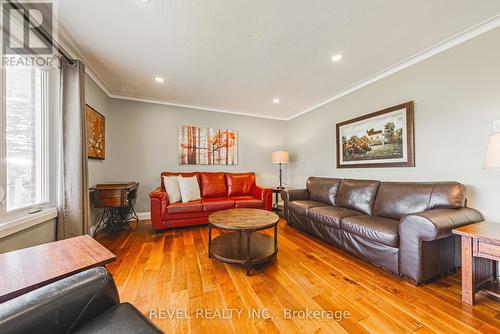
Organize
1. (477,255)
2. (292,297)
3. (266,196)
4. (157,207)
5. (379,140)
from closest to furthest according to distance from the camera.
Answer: (477,255)
(292,297)
(379,140)
(157,207)
(266,196)

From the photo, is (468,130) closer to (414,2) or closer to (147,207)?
(414,2)

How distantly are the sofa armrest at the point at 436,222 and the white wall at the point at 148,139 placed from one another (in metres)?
3.25

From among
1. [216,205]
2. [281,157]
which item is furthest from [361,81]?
[216,205]

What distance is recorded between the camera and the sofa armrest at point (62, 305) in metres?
0.60

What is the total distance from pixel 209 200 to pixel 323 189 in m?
1.96

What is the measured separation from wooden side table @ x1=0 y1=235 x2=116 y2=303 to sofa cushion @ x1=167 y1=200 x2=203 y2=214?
73.1 inches

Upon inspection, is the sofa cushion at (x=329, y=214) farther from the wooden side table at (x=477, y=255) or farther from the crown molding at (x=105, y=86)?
the crown molding at (x=105, y=86)

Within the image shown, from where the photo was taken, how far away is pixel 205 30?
6.05 feet

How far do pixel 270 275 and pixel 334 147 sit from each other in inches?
102

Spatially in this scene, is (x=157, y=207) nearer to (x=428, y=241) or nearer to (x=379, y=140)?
(x=428, y=241)

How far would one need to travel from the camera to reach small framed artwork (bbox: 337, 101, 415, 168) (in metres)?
2.40

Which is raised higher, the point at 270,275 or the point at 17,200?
the point at 17,200

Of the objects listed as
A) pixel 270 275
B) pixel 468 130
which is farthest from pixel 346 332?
pixel 468 130

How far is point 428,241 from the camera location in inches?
63.5
